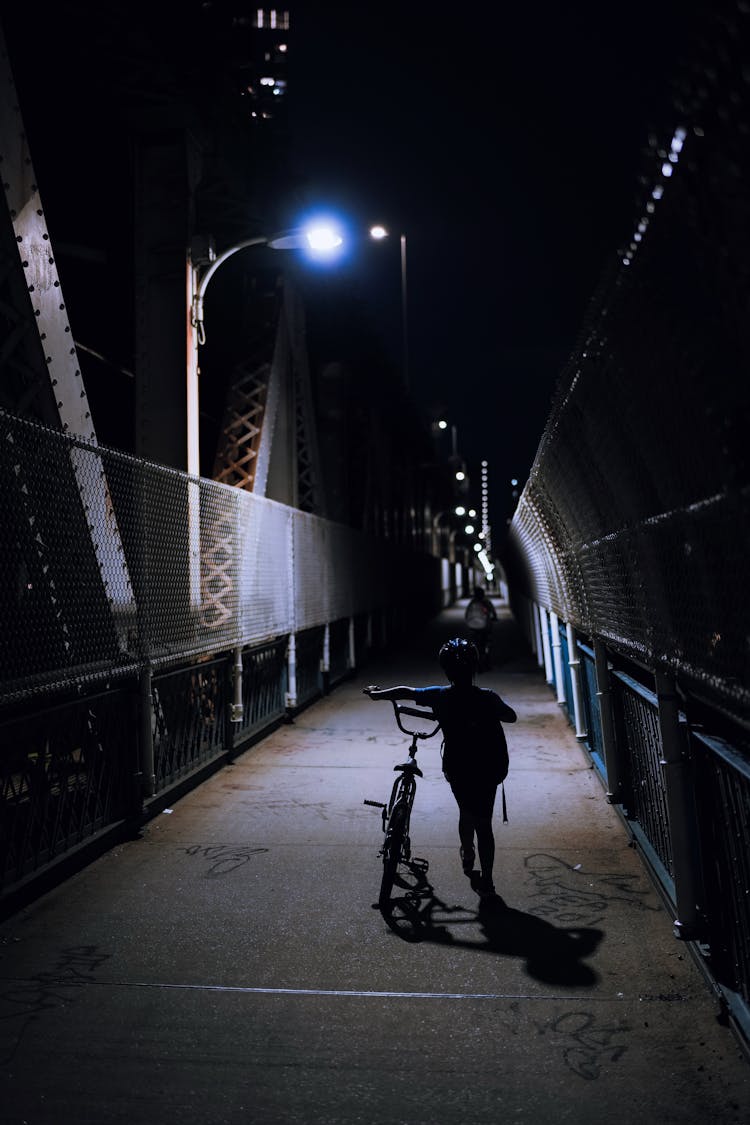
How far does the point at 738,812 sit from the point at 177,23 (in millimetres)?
10472

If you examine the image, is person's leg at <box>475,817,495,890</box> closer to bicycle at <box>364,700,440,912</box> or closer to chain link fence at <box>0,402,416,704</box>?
bicycle at <box>364,700,440,912</box>

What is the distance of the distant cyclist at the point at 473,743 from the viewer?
4.89 m

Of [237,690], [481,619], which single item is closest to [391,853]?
[237,690]

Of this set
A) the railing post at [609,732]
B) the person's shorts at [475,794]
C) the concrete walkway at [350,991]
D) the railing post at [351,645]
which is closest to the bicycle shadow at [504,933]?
the concrete walkway at [350,991]

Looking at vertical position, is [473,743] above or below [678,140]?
below

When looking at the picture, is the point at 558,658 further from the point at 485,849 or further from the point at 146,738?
the point at 485,849

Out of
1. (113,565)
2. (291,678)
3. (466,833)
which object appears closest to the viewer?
(466,833)

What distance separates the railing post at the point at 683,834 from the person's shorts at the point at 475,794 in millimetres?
1294

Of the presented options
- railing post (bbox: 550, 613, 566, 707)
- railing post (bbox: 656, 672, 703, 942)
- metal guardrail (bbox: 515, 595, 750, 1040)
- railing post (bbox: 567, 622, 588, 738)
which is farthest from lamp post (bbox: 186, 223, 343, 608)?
railing post (bbox: 656, 672, 703, 942)

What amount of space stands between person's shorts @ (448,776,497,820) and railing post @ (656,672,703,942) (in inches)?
50.9

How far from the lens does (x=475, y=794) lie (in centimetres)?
490

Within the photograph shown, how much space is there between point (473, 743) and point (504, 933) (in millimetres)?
1036

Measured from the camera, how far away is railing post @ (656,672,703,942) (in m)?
3.72

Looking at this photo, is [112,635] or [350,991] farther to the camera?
[112,635]
